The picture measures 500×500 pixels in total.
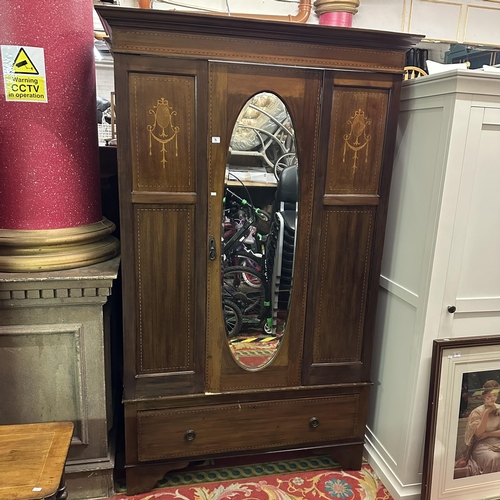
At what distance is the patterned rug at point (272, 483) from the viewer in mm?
1871

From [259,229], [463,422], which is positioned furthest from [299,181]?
[463,422]

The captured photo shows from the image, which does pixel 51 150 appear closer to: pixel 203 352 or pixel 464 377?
pixel 203 352

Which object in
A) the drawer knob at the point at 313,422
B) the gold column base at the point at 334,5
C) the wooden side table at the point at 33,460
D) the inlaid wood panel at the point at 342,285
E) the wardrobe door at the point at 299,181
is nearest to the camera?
the wooden side table at the point at 33,460

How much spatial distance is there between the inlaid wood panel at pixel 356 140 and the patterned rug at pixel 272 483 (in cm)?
129

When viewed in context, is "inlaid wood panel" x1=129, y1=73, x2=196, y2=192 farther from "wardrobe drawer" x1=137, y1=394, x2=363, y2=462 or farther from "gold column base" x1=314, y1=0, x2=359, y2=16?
"gold column base" x1=314, y1=0, x2=359, y2=16

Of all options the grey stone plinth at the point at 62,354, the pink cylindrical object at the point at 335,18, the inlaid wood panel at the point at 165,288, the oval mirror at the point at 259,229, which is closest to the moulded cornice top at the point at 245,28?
the oval mirror at the point at 259,229

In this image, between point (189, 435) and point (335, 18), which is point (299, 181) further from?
point (335, 18)

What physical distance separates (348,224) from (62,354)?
1232 mm

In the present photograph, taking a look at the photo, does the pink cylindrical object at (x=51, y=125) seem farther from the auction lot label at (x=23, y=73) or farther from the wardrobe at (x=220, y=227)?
the wardrobe at (x=220, y=227)

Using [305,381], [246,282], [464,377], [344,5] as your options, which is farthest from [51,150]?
[344,5]

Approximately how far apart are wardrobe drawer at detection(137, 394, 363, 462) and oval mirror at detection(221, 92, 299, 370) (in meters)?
0.24

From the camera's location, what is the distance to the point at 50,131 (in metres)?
1.59

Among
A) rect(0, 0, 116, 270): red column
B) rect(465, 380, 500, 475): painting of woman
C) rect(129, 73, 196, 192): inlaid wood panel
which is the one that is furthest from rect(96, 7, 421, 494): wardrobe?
rect(465, 380, 500, 475): painting of woman

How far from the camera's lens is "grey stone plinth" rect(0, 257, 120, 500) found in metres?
1.60
